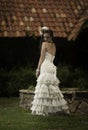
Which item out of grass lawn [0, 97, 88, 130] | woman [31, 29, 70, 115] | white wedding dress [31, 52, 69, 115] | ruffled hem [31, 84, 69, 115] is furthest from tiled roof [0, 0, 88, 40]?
ruffled hem [31, 84, 69, 115]

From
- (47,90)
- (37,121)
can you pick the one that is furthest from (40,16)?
(37,121)

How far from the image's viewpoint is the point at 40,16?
22953 mm

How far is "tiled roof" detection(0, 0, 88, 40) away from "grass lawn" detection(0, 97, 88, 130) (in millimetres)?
6866

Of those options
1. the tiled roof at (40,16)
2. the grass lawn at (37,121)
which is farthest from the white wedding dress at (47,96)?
the tiled roof at (40,16)

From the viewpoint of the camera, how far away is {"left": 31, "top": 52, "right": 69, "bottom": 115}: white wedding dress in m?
14.4

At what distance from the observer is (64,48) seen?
22531 mm

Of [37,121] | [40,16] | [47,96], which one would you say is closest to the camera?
[37,121]

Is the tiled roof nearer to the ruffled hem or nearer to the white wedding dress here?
the white wedding dress

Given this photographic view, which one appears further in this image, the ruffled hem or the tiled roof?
the tiled roof

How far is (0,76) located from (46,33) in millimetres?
6264

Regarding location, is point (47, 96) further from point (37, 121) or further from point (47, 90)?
point (37, 121)

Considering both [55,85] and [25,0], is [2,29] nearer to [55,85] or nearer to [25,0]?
[25,0]

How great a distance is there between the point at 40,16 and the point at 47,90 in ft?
29.3

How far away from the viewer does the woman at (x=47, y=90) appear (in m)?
14.4
